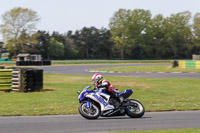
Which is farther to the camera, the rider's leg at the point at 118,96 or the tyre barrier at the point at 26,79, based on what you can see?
the tyre barrier at the point at 26,79

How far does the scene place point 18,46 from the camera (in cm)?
8488

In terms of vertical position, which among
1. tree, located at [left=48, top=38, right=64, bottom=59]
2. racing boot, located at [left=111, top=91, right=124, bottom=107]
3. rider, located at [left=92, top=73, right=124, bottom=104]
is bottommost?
racing boot, located at [left=111, top=91, right=124, bottom=107]

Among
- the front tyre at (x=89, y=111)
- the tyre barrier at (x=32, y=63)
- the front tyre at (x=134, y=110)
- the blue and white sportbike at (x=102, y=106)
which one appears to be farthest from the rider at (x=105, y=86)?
the tyre barrier at (x=32, y=63)

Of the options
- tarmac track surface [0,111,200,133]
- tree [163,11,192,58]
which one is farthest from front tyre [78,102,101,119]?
tree [163,11,192,58]

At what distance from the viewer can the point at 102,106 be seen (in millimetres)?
8766

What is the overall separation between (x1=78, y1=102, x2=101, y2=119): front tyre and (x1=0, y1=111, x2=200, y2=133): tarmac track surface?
0.53 ft

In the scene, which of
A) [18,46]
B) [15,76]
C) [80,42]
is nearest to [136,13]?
[80,42]

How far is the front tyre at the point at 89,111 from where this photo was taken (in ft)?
28.5

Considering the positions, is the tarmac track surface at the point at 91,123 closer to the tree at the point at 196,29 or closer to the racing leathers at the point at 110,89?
the racing leathers at the point at 110,89

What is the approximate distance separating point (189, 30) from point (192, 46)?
17.2ft

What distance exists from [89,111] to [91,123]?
711 mm

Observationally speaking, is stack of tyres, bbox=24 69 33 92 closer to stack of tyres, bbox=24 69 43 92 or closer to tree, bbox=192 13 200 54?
stack of tyres, bbox=24 69 43 92

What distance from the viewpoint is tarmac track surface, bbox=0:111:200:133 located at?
7.28m

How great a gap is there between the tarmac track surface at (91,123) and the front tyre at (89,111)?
6.4 inches
